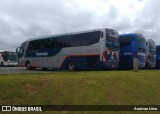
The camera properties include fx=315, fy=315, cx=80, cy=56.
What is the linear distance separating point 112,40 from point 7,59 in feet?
76.6

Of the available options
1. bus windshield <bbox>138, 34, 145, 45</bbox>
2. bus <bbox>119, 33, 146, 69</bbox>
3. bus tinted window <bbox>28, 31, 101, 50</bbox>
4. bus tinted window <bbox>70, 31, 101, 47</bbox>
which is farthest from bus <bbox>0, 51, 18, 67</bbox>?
bus windshield <bbox>138, 34, 145, 45</bbox>

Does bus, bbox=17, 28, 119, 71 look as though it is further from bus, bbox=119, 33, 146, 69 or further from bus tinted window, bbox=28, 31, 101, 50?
bus, bbox=119, 33, 146, 69

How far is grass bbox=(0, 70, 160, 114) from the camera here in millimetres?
10117

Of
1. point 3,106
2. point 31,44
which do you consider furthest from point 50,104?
point 31,44

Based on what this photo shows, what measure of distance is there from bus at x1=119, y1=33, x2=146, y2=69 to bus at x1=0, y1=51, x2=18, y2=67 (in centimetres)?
2093

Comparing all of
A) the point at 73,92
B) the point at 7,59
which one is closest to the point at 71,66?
the point at 73,92

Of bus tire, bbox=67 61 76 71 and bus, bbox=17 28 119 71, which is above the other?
bus, bbox=17 28 119 71

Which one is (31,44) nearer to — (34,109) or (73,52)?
(73,52)

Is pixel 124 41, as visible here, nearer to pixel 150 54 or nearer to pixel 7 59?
pixel 150 54

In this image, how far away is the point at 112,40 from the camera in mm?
23688

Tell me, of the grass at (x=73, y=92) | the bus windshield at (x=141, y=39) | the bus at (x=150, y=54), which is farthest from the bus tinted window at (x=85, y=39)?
the grass at (x=73, y=92)

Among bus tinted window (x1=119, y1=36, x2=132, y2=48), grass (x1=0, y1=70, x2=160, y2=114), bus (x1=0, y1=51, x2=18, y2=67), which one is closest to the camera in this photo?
grass (x1=0, y1=70, x2=160, y2=114)

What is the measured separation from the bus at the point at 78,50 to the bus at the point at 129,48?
83.0 inches

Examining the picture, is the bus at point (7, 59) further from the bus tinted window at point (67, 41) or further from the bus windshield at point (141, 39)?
the bus windshield at point (141, 39)
